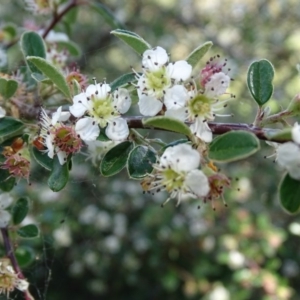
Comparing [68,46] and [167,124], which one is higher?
[167,124]

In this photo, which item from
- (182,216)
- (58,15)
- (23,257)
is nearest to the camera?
(23,257)

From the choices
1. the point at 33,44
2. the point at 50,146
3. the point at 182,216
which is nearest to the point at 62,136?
the point at 50,146

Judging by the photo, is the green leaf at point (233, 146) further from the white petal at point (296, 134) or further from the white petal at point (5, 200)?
the white petal at point (5, 200)

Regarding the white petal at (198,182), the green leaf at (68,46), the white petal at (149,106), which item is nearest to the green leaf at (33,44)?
the green leaf at (68,46)

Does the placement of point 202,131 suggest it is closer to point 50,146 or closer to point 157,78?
point 157,78

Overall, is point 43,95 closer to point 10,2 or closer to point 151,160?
point 151,160

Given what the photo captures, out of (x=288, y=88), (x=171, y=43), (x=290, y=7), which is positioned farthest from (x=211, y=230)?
(x=290, y=7)

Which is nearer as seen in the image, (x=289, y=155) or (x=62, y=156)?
(x=289, y=155)
